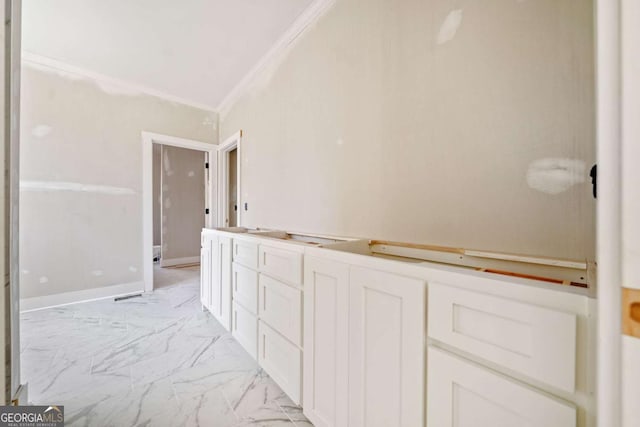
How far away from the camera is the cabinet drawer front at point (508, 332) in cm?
53

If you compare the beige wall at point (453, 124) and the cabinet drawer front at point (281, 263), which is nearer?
the beige wall at point (453, 124)

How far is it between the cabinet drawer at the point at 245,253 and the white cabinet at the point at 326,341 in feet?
1.83

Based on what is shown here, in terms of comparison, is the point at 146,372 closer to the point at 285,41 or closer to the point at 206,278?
the point at 206,278

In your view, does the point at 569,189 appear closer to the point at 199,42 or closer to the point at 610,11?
the point at 610,11

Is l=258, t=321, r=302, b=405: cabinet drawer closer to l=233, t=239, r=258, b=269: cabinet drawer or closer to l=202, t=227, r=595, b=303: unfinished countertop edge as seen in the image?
l=233, t=239, r=258, b=269: cabinet drawer

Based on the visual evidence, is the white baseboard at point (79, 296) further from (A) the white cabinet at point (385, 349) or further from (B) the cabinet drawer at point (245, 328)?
(A) the white cabinet at point (385, 349)

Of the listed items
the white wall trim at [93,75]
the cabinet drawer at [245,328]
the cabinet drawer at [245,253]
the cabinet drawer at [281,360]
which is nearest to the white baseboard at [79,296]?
the cabinet drawer at [245,328]

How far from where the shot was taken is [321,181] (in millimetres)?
1820

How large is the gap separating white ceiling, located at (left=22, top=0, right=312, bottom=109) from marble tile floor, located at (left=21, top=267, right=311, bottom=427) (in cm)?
253

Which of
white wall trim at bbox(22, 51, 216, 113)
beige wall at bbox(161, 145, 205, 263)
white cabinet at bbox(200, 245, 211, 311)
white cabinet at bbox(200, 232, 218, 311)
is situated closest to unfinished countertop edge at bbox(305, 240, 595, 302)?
white cabinet at bbox(200, 232, 218, 311)

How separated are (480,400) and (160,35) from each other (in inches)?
123

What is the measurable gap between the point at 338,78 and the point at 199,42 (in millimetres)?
1498

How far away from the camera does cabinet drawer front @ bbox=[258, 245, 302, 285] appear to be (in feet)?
4.07

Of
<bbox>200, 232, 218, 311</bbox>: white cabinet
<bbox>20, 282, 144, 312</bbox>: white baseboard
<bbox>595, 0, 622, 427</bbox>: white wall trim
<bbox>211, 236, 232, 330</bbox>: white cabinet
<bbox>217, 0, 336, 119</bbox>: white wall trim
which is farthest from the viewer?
<bbox>20, 282, 144, 312</bbox>: white baseboard
